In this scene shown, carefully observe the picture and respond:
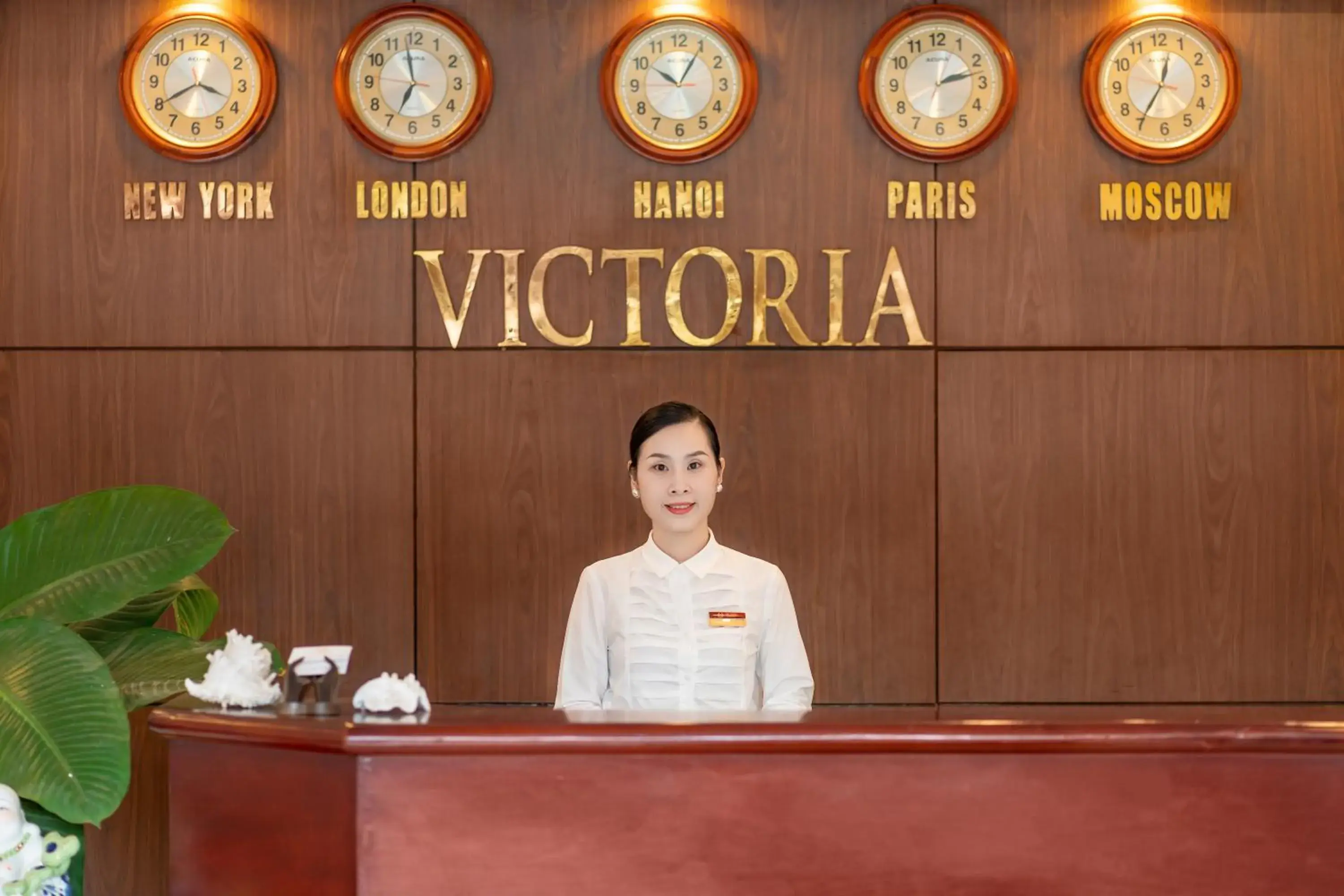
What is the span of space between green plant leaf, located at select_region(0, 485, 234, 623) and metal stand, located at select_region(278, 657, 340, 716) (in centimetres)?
86

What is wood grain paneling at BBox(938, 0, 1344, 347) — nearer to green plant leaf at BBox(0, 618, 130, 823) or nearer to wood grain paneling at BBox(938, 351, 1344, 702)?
wood grain paneling at BBox(938, 351, 1344, 702)

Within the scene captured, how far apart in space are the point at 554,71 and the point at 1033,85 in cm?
145

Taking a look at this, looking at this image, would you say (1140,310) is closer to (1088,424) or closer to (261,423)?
(1088,424)

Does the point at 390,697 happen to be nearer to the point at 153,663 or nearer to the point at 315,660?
the point at 315,660

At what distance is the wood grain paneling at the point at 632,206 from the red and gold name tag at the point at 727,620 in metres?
1.44

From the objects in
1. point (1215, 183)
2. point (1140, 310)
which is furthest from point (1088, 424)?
point (1215, 183)

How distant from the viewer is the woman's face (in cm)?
272

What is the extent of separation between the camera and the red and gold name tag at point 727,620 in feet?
8.87

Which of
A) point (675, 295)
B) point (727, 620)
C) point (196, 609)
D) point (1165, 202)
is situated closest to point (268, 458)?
point (196, 609)

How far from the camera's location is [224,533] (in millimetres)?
2967

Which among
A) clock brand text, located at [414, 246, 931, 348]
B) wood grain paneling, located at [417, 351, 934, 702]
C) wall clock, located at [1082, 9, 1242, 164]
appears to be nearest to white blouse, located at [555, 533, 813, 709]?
wood grain paneling, located at [417, 351, 934, 702]

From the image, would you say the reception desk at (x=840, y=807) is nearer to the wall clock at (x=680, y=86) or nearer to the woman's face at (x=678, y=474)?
the woman's face at (x=678, y=474)

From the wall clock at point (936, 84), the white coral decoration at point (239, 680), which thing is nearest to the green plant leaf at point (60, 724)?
the white coral decoration at point (239, 680)

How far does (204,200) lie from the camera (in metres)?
4.01
